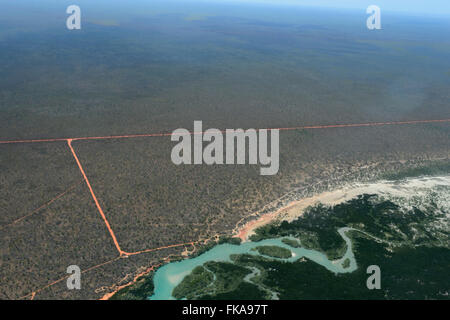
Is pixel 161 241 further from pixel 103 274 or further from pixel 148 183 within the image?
pixel 148 183

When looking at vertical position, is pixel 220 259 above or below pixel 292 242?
below

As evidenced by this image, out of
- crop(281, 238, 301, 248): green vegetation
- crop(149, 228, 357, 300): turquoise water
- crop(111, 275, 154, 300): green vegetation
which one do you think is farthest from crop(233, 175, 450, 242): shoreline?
crop(111, 275, 154, 300): green vegetation

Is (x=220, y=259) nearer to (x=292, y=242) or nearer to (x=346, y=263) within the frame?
(x=292, y=242)

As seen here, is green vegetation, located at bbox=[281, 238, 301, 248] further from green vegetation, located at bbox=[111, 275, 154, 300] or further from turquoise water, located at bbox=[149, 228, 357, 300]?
green vegetation, located at bbox=[111, 275, 154, 300]

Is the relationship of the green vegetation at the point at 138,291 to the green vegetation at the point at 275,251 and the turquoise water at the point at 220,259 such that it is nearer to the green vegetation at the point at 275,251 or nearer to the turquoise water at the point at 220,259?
the turquoise water at the point at 220,259

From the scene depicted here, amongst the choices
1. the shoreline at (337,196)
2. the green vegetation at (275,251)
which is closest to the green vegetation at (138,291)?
the shoreline at (337,196)

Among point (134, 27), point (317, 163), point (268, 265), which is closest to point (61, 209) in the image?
point (268, 265)

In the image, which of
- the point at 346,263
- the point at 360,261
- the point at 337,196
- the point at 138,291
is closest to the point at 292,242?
the point at 346,263
